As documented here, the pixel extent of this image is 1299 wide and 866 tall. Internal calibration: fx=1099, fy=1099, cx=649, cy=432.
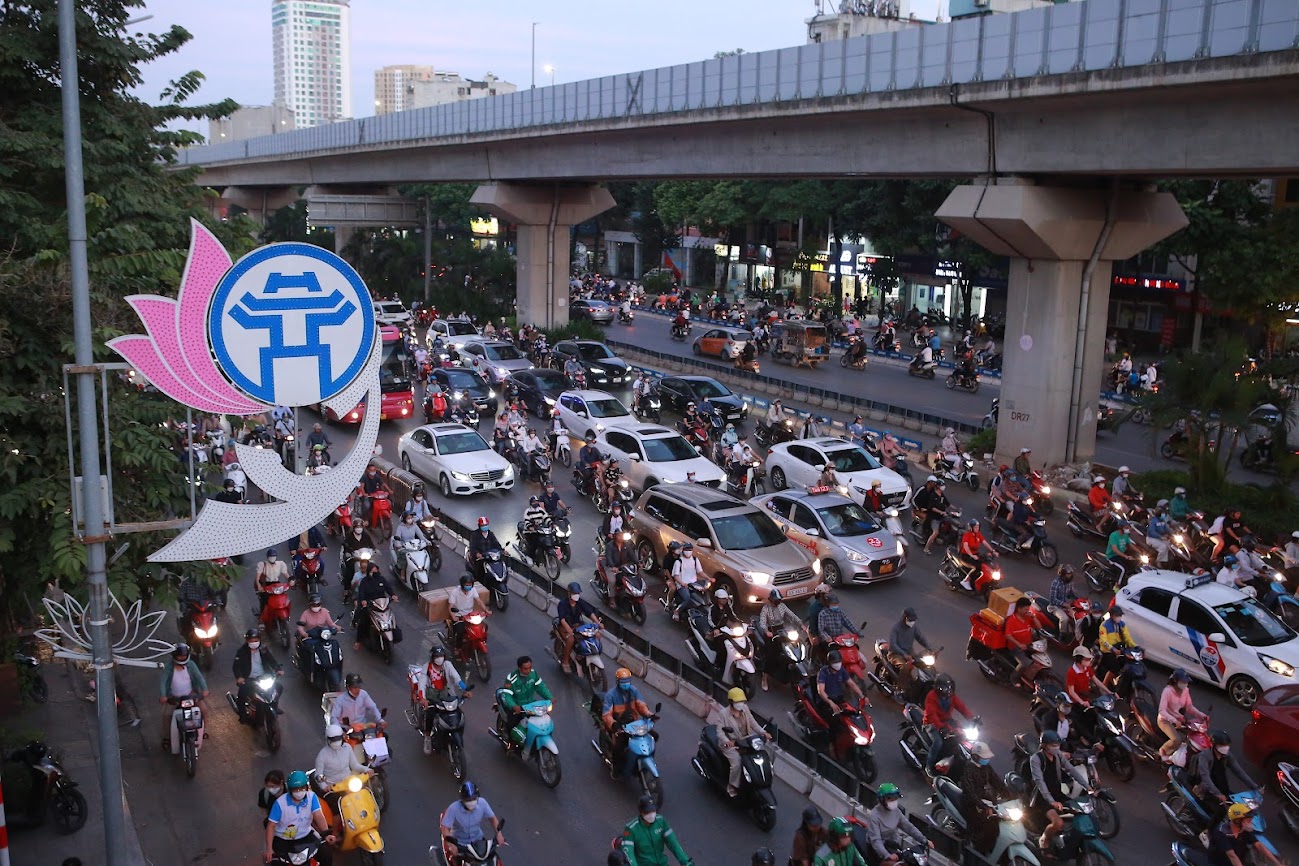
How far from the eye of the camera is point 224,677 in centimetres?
1480

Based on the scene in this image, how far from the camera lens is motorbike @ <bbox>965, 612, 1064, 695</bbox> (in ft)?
46.9

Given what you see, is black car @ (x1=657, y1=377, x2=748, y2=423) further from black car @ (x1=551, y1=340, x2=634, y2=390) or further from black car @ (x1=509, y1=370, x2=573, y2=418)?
black car @ (x1=551, y1=340, x2=634, y2=390)

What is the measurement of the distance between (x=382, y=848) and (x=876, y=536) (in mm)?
10672

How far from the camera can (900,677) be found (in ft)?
46.6

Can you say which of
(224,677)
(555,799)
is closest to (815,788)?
(555,799)

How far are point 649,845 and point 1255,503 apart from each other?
17.9m

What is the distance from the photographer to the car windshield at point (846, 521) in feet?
61.1

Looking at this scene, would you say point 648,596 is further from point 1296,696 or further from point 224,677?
point 1296,696

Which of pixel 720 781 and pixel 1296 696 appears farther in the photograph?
pixel 1296 696

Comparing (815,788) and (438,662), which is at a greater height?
(438,662)

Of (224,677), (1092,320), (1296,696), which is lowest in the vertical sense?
(224,677)

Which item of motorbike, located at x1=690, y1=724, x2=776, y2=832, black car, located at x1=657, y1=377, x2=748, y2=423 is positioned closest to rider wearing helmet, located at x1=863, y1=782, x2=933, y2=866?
motorbike, located at x1=690, y1=724, x2=776, y2=832

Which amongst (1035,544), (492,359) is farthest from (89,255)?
(492,359)

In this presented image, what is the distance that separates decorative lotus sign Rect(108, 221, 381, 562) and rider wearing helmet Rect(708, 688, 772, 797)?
5.18 m
